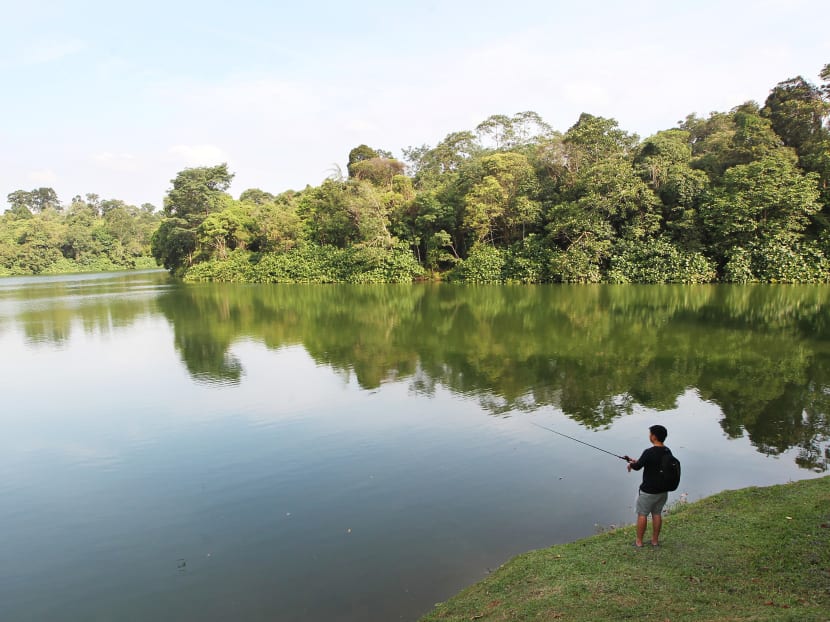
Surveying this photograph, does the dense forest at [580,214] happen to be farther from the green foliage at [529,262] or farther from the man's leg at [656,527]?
the man's leg at [656,527]

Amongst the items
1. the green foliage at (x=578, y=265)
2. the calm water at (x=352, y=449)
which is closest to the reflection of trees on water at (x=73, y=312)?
the calm water at (x=352, y=449)

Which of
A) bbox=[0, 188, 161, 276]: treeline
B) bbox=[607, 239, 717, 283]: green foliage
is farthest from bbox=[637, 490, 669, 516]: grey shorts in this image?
bbox=[0, 188, 161, 276]: treeline

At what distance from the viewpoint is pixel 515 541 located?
619cm

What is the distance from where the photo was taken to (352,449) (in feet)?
30.9

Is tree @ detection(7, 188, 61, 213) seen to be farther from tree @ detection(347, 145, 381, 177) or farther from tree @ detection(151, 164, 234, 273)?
tree @ detection(347, 145, 381, 177)

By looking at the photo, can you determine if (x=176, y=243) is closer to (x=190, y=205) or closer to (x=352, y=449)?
(x=190, y=205)

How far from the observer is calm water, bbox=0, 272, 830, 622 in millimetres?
5828

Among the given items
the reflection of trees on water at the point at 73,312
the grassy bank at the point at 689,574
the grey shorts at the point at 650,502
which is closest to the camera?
the grassy bank at the point at 689,574

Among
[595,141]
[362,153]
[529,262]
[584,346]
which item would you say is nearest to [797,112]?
[595,141]

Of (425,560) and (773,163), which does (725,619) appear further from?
(773,163)

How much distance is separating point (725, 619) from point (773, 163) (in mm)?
37334

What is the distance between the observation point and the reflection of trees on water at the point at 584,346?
36.9ft

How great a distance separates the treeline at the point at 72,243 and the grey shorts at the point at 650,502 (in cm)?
9347

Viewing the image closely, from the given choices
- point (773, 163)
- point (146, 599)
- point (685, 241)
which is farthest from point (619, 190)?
point (146, 599)
